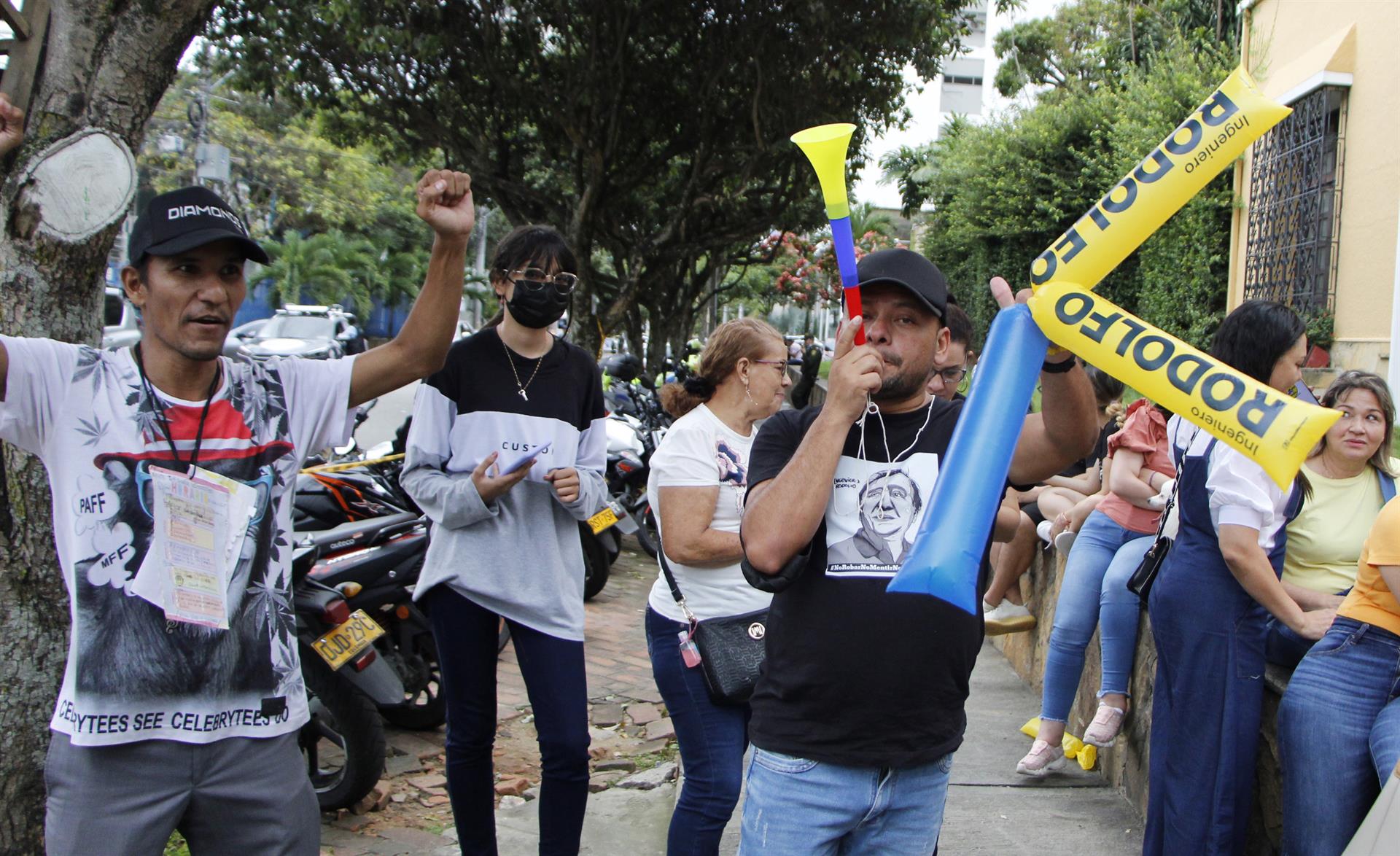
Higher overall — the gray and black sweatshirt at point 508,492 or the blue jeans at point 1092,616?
the gray and black sweatshirt at point 508,492

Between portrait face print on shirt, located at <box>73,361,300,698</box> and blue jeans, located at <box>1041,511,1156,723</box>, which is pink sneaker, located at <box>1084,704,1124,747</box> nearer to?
blue jeans, located at <box>1041,511,1156,723</box>

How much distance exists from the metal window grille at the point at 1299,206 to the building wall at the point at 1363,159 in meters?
0.17

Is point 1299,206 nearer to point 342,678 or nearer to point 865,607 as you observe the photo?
point 342,678

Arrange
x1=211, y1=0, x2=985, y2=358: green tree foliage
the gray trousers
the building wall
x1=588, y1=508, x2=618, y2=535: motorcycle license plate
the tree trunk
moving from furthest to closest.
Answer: x1=211, y1=0, x2=985, y2=358: green tree foliage
the building wall
x1=588, y1=508, x2=618, y2=535: motorcycle license plate
the tree trunk
the gray trousers

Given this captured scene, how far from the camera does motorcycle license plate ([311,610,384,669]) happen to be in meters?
4.07

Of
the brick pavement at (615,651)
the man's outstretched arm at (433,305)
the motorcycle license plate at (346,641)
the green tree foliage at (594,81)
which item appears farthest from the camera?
the green tree foliage at (594,81)

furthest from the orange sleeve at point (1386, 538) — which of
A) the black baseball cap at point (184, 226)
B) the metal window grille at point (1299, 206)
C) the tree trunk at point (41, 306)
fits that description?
the metal window grille at point (1299, 206)

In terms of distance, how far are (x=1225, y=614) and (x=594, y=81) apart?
11.4 meters

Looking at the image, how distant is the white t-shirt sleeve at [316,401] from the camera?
8.21ft

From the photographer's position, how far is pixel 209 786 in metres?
2.29

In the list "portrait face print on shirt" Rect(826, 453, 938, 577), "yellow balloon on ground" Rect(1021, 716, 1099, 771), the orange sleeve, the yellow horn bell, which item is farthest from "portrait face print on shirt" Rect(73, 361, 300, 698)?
"yellow balloon on ground" Rect(1021, 716, 1099, 771)

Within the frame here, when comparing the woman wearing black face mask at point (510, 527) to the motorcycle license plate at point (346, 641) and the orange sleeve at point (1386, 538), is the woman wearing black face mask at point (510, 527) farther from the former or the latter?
the orange sleeve at point (1386, 538)

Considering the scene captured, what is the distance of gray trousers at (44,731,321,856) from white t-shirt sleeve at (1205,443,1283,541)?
246 centimetres

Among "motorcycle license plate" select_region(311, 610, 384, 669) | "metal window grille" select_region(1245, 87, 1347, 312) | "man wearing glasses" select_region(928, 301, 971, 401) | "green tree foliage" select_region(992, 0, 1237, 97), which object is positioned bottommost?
"motorcycle license plate" select_region(311, 610, 384, 669)
